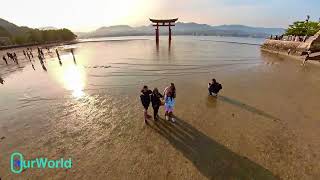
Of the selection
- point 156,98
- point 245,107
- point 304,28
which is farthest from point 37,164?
point 304,28

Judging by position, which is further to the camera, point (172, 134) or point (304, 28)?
point (304, 28)

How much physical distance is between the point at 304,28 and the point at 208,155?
164ft

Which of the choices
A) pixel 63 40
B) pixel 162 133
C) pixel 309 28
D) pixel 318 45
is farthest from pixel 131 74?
pixel 63 40

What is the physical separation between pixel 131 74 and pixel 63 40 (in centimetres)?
10983

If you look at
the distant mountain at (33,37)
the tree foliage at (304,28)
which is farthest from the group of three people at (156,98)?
the distant mountain at (33,37)

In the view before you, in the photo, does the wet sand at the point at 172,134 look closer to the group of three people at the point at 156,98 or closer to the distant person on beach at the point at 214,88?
the distant person on beach at the point at 214,88

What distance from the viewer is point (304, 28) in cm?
4238

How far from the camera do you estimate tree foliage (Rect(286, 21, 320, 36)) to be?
40.0 meters

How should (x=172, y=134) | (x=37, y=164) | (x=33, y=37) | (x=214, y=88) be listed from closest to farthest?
(x=37, y=164), (x=172, y=134), (x=214, y=88), (x=33, y=37)

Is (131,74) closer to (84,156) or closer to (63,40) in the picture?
(84,156)

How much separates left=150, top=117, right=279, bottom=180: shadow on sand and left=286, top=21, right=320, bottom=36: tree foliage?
150 ft

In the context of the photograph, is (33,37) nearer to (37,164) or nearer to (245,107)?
(37,164)

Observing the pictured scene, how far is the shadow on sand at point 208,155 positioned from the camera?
6.16 metres

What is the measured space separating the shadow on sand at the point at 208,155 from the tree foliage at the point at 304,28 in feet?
150
